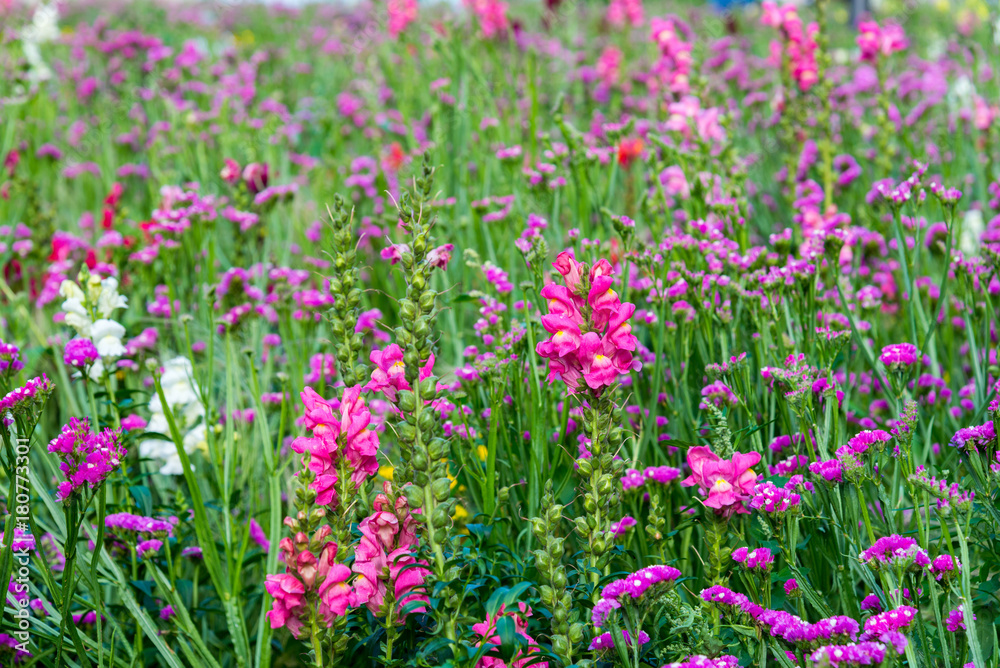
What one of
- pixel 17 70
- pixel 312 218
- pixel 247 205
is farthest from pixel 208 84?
pixel 247 205

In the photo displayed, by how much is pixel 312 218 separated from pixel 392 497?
314 cm

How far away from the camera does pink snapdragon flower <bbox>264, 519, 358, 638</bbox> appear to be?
4.87ft

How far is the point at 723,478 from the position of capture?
1.65 metres

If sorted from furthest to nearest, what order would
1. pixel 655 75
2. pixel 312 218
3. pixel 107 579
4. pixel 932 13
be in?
pixel 932 13 → pixel 655 75 → pixel 312 218 → pixel 107 579

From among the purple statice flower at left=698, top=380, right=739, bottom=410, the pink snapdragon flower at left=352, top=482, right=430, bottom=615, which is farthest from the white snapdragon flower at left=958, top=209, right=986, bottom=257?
the pink snapdragon flower at left=352, top=482, right=430, bottom=615

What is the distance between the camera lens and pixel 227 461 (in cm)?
213

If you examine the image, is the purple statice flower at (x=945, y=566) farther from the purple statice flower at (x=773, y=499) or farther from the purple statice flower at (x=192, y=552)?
the purple statice flower at (x=192, y=552)

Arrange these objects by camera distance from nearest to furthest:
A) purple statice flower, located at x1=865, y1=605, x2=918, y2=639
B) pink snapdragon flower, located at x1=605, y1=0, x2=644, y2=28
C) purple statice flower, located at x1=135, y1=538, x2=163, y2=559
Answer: purple statice flower, located at x1=865, y1=605, x2=918, y2=639
purple statice flower, located at x1=135, y1=538, x2=163, y2=559
pink snapdragon flower, located at x1=605, y1=0, x2=644, y2=28

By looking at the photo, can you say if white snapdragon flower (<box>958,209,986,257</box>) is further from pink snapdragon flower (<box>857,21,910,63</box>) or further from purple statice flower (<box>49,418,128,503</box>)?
purple statice flower (<box>49,418,128,503</box>)

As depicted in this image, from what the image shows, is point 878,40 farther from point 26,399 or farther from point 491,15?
point 26,399

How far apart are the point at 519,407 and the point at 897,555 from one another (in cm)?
98

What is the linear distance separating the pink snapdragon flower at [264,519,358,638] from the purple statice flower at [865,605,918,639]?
0.91 m

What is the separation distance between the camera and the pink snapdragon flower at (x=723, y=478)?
1.63 metres

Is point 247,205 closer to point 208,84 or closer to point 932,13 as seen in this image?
point 208,84
